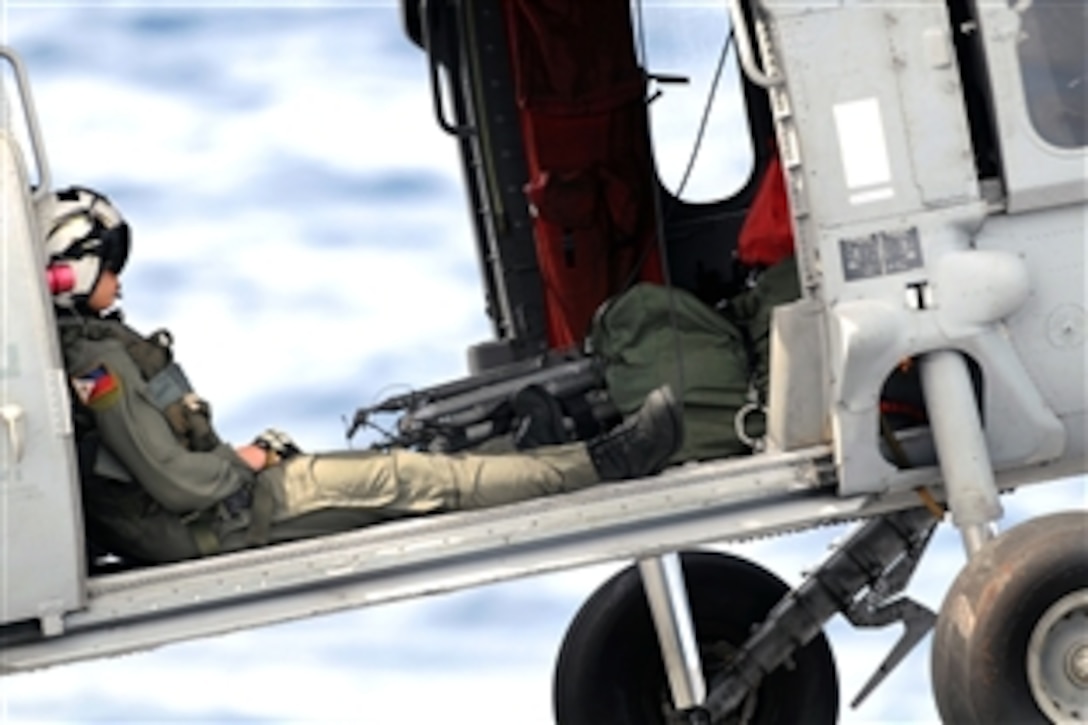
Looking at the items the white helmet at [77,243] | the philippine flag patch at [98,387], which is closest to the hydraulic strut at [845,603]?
the philippine flag patch at [98,387]

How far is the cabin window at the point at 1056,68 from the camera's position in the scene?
6656mm

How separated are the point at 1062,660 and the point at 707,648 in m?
1.89

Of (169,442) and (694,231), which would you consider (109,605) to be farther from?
(694,231)

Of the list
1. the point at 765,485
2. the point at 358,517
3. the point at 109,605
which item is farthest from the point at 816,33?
the point at 109,605

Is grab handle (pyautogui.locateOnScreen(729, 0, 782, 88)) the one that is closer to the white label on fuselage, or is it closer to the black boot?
the white label on fuselage

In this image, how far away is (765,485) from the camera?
21.7 feet

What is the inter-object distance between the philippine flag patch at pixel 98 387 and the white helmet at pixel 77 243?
24cm

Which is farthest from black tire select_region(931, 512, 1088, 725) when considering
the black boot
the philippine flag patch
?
the philippine flag patch

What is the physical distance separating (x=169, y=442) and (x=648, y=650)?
2.26 meters

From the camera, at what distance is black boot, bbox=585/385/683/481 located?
6805mm

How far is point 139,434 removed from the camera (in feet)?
21.2

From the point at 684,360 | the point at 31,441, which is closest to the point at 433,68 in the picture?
the point at 684,360

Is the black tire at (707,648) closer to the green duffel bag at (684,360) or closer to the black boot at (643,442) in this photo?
the green duffel bag at (684,360)

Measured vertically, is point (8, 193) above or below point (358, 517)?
above
